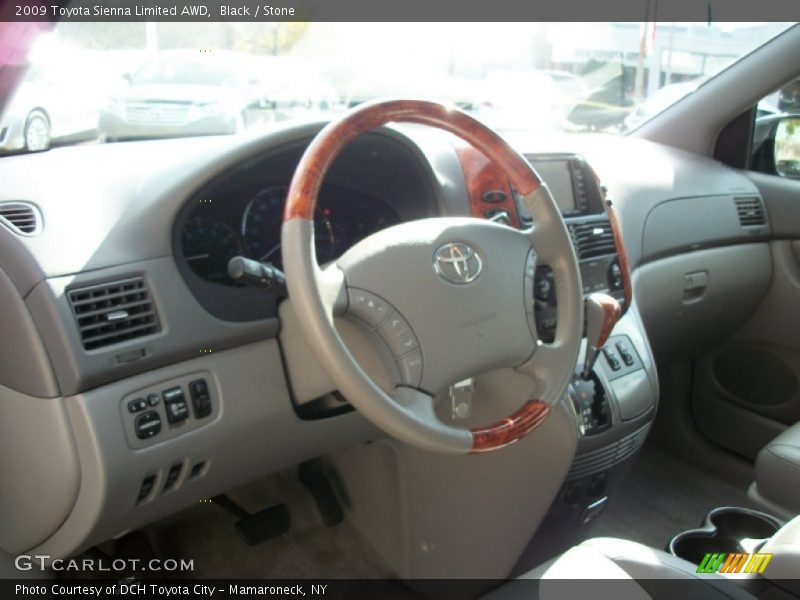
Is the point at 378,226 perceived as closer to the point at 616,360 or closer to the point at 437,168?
the point at 437,168

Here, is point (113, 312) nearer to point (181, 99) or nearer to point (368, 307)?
point (368, 307)

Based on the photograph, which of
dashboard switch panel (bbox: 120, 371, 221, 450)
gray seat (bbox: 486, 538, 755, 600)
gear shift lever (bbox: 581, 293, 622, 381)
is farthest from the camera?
gear shift lever (bbox: 581, 293, 622, 381)

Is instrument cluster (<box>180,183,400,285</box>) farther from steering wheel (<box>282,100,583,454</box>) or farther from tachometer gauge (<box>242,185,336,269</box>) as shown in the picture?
steering wheel (<box>282,100,583,454</box>)

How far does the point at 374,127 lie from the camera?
135 centimetres

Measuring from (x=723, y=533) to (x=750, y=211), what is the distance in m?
1.32

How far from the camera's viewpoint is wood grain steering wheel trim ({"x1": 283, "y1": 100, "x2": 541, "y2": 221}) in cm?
123

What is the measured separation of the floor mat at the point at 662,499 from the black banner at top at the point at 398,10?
152 cm

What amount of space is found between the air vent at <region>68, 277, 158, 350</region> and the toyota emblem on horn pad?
528 mm

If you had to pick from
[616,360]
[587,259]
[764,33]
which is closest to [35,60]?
[587,259]

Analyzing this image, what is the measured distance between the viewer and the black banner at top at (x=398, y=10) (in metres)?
1.53

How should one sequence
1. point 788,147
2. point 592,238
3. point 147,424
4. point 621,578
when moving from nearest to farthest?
point 621,578
point 147,424
point 592,238
point 788,147

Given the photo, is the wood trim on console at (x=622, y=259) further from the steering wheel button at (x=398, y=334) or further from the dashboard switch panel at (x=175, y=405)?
the dashboard switch panel at (x=175, y=405)

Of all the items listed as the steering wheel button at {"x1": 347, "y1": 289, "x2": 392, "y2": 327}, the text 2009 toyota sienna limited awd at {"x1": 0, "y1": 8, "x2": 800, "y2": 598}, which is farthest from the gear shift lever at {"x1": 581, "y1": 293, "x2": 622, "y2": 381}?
the steering wheel button at {"x1": 347, "y1": 289, "x2": 392, "y2": 327}

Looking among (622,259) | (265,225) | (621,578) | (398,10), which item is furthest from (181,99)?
(621,578)
